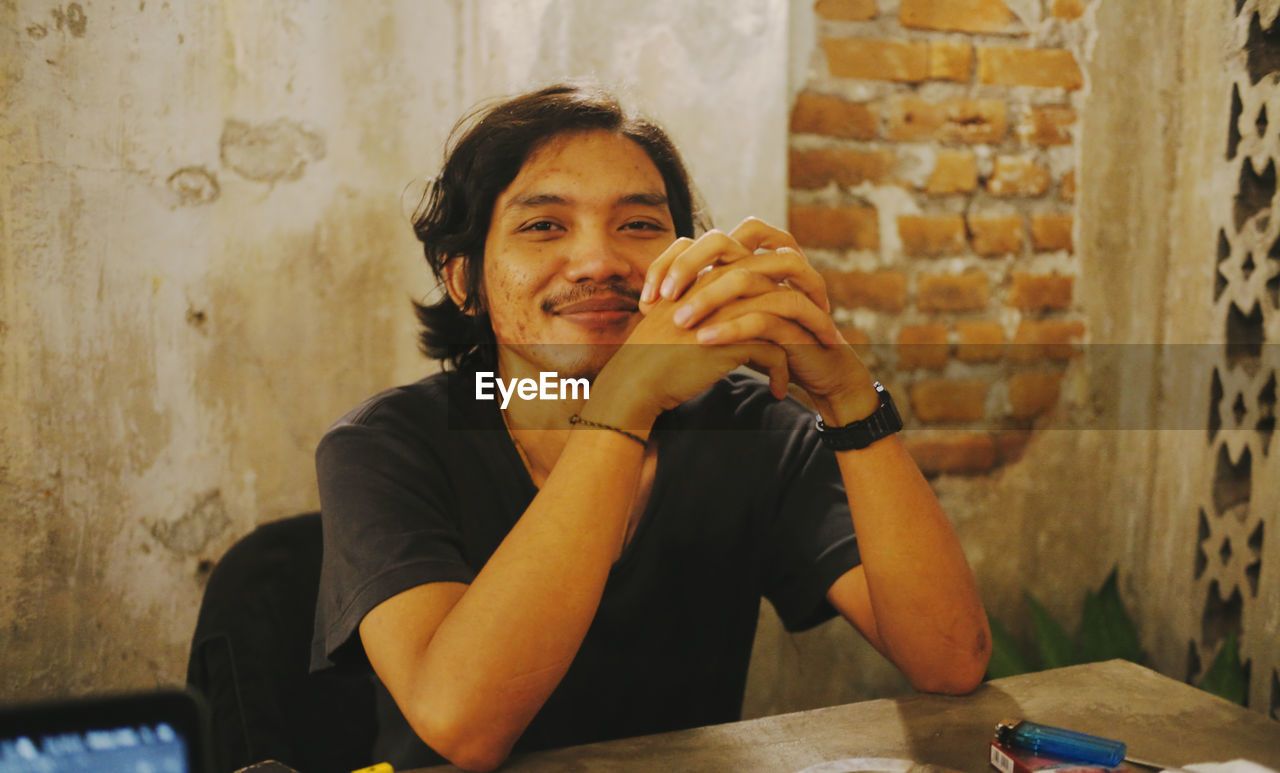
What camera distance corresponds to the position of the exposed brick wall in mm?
1848

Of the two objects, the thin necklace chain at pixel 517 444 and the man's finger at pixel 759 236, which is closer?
the man's finger at pixel 759 236

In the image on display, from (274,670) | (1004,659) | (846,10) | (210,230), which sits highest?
(846,10)

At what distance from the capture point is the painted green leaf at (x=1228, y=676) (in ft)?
5.12

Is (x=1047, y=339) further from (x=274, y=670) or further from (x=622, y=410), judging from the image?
(x=274, y=670)

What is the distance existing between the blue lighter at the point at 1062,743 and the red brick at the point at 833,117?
56.4 inches

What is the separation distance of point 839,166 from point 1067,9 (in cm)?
74

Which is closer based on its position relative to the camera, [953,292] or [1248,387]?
[1248,387]

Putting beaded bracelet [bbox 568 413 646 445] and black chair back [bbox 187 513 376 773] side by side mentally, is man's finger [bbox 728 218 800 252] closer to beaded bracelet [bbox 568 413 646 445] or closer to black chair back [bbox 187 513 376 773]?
beaded bracelet [bbox 568 413 646 445]

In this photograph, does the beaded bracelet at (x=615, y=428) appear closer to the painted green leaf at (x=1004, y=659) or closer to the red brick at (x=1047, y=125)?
the painted green leaf at (x=1004, y=659)

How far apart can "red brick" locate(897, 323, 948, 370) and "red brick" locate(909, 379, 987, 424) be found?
50 mm

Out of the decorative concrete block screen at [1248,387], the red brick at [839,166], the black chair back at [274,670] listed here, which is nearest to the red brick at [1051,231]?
the decorative concrete block screen at [1248,387]

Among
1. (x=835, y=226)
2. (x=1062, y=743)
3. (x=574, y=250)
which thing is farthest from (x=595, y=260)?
(x=835, y=226)

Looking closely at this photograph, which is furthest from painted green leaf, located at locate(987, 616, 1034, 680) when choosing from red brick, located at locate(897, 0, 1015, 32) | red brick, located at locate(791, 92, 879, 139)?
red brick, located at locate(897, 0, 1015, 32)

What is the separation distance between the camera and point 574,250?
115cm
